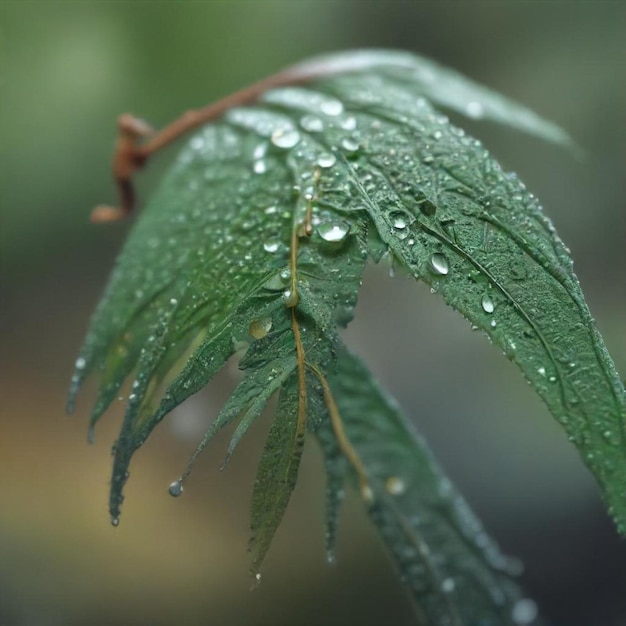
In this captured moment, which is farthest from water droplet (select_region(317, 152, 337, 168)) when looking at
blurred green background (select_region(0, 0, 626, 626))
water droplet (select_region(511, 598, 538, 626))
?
water droplet (select_region(511, 598, 538, 626))

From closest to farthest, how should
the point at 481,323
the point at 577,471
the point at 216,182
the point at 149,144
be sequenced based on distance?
the point at 481,323 → the point at 216,182 → the point at 149,144 → the point at 577,471

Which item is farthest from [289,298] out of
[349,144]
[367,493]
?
[367,493]

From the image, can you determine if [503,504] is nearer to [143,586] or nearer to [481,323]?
[143,586]

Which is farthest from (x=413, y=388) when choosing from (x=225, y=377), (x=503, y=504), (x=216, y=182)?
(x=216, y=182)

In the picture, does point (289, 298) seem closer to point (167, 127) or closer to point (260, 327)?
point (260, 327)

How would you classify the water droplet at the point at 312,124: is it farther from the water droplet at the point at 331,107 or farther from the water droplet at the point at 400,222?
the water droplet at the point at 400,222
